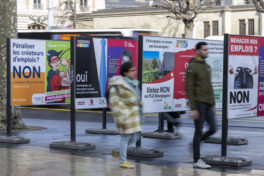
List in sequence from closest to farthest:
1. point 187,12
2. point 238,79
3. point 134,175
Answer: point 134,175 < point 238,79 < point 187,12

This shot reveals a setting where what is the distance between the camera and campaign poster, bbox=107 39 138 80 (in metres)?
12.8

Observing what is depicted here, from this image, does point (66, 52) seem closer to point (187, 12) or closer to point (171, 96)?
point (171, 96)

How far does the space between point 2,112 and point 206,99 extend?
23.9 ft

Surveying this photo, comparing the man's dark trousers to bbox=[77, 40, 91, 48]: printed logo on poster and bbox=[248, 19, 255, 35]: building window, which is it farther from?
bbox=[248, 19, 255, 35]: building window

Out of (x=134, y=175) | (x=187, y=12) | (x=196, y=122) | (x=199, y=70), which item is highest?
(x=187, y=12)

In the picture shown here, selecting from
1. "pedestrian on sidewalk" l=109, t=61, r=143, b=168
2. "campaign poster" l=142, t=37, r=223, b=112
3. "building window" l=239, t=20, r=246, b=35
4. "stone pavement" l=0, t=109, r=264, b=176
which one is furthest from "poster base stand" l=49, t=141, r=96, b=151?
"building window" l=239, t=20, r=246, b=35

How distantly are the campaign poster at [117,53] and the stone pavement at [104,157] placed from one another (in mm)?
1458

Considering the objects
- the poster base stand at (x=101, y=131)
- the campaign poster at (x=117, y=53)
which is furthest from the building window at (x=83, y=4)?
the campaign poster at (x=117, y=53)

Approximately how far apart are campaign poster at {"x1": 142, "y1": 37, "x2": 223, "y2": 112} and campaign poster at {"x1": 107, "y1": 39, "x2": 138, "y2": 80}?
5.10 ft

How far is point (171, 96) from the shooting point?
38.4 ft

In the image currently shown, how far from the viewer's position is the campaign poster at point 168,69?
36.2 ft

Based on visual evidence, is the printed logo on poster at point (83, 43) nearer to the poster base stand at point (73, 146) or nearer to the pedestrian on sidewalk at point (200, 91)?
the poster base stand at point (73, 146)

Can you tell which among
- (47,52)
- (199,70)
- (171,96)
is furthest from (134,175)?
(47,52)

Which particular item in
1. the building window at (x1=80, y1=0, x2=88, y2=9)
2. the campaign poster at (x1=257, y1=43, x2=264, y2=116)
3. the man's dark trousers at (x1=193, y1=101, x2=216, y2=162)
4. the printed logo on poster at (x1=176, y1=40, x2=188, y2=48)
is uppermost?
the building window at (x1=80, y1=0, x2=88, y2=9)
